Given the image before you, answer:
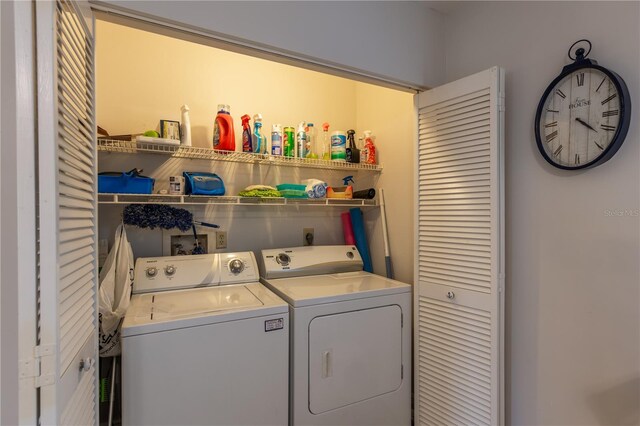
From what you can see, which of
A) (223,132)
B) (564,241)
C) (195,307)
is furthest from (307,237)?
(564,241)

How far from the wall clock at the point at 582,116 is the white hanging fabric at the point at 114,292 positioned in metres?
2.17

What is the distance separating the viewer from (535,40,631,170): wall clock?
4.22 ft

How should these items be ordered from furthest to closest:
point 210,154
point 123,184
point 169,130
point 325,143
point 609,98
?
point 325,143, point 210,154, point 169,130, point 123,184, point 609,98

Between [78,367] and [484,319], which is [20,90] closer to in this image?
[78,367]

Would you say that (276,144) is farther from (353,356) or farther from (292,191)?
(353,356)

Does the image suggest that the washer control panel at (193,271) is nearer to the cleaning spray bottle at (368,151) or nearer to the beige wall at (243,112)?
the beige wall at (243,112)

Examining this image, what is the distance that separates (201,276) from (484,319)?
63.6 inches

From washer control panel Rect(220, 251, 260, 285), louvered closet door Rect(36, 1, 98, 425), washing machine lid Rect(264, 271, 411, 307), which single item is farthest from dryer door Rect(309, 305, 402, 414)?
louvered closet door Rect(36, 1, 98, 425)

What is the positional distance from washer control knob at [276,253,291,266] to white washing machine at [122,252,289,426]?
43 centimetres

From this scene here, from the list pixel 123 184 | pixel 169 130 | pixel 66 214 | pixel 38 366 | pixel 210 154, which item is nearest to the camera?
pixel 38 366

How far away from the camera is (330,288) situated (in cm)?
196

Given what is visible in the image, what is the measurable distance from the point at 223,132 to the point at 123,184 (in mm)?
662

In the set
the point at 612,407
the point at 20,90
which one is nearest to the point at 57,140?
the point at 20,90

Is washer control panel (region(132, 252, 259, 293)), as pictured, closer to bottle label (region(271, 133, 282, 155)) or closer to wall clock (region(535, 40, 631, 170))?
bottle label (region(271, 133, 282, 155))
